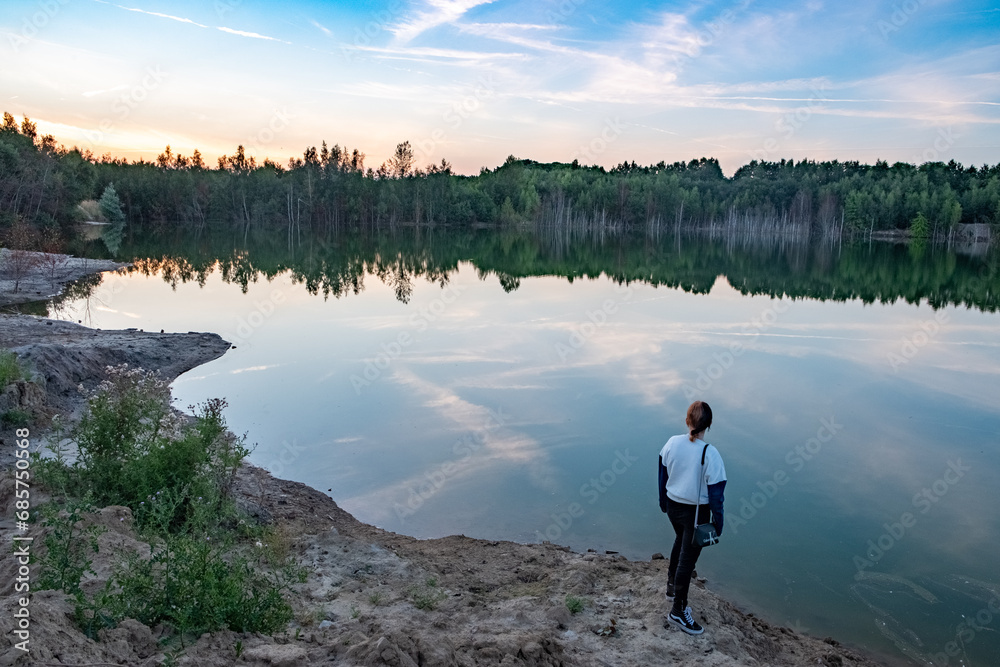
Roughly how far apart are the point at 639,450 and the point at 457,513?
355 centimetres

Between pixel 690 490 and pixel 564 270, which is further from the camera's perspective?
pixel 564 270

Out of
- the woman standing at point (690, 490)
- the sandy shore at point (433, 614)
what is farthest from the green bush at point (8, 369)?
the woman standing at point (690, 490)

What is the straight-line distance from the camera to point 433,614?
5.52 meters

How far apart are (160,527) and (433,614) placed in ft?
9.15

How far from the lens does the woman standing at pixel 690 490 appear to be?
5.28 meters

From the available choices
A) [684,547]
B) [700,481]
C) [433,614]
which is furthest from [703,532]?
[433,614]

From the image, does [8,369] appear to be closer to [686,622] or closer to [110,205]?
[686,622]

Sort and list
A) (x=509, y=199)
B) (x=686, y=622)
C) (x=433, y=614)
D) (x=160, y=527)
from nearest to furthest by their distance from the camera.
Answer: (x=686, y=622) → (x=433, y=614) → (x=160, y=527) → (x=509, y=199)

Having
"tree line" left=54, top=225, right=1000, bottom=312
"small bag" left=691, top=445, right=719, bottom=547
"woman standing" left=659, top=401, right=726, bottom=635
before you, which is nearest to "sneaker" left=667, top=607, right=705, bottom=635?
"woman standing" left=659, top=401, right=726, bottom=635

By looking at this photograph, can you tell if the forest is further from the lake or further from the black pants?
the black pants

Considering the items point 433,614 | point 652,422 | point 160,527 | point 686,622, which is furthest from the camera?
point 652,422

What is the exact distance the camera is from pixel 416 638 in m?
4.47

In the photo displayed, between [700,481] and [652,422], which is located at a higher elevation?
[700,481]

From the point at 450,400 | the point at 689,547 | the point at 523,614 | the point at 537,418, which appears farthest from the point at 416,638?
the point at 450,400
